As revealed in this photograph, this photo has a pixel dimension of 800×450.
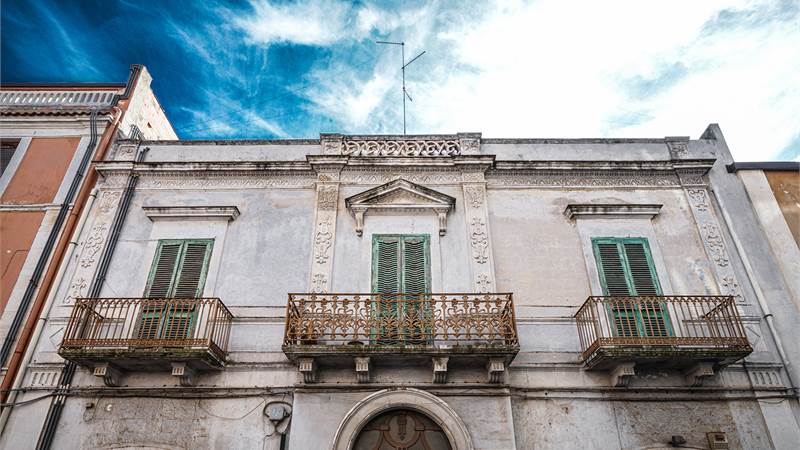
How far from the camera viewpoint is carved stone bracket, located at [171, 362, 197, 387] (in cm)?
852

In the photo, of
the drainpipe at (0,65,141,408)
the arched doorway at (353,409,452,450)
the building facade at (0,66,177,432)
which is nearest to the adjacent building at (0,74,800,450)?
the arched doorway at (353,409,452,450)

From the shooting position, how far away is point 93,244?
34.1 ft

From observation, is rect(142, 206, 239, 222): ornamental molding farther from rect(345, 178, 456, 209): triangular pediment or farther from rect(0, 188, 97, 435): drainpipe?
rect(345, 178, 456, 209): triangular pediment

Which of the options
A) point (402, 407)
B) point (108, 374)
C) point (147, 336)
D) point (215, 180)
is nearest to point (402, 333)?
point (402, 407)

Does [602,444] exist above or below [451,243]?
below

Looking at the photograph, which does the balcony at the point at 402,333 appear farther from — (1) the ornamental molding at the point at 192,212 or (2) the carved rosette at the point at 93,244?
(2) the carved rosette at the point at 93,244

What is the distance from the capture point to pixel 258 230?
10.7 m

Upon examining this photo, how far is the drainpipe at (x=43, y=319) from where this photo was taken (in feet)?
28.6

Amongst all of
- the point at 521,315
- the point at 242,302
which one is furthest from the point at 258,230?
the point at 521,315

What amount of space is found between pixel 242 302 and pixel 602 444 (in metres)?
7.00

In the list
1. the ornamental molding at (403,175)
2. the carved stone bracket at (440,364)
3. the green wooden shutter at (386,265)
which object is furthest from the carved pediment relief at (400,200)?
the carved stone bracket at (440,364)

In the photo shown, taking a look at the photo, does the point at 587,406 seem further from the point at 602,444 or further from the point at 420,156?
the point at 420,156

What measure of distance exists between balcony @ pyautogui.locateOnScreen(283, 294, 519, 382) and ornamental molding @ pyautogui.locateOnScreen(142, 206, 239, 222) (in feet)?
9.60

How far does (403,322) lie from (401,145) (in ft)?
15.4
